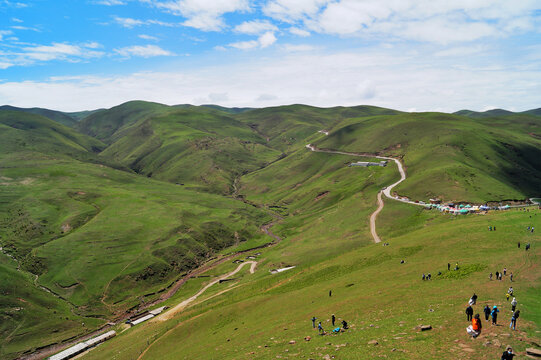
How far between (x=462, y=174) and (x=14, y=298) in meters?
202

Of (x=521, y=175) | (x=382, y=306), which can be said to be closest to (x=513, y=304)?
(x=382, y=306)

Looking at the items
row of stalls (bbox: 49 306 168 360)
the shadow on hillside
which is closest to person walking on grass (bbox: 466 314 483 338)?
row of stalls (bbox: 49 306 168 360)

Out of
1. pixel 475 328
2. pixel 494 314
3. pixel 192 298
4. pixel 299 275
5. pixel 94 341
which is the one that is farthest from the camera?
pixel 192 298

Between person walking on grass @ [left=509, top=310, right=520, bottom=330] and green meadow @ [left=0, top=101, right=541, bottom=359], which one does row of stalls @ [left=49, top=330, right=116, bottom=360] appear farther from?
person walking on grass @ [left=509, top=310, right=520, bottom=330]

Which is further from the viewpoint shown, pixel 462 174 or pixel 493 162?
pixel 493 162

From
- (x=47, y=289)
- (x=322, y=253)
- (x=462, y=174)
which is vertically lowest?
(x=47, y=289)

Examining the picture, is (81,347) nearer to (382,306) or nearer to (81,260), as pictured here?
A: (81,260)

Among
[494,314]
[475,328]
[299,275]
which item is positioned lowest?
[299,275]

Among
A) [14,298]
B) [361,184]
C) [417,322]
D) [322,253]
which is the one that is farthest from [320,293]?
[361,184]

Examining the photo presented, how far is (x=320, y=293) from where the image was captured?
69188 mm

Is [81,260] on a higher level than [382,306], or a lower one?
lower

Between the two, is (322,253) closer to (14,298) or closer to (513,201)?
(513,201)

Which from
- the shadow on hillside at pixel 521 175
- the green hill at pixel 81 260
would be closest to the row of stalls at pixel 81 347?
the green hill at pixel 81 260

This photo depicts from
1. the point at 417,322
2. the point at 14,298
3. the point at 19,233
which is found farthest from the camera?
the point at 19,233
